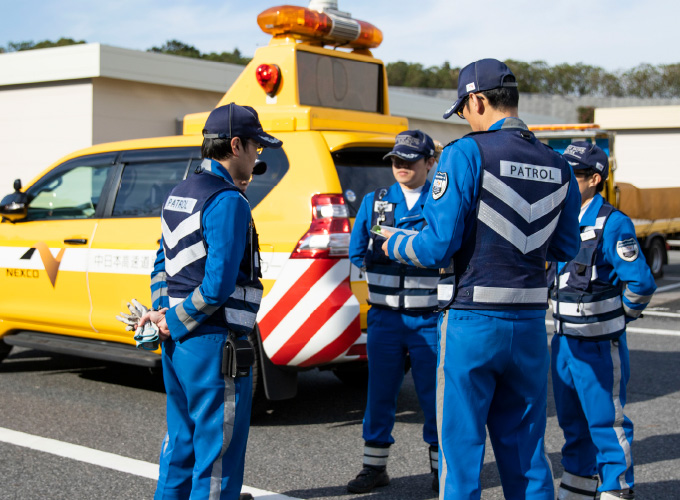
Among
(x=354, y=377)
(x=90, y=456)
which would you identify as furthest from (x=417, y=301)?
(x=354, y=377)

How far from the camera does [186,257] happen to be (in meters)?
3.04

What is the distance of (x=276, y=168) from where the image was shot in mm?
5293

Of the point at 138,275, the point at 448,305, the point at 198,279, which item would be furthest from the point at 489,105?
the point at 138,275

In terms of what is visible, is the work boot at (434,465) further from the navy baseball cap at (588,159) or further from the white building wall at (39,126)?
the white building wall at (39,126)

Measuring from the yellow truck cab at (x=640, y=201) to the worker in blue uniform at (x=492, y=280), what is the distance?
38.5 ft

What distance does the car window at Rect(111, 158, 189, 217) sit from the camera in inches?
227

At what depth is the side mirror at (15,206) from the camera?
6395 millimetres

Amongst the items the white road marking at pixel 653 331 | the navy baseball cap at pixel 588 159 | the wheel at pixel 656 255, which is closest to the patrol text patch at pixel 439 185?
the navy baseball cap at pixel 588 159

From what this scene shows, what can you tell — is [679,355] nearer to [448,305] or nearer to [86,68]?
[448,305]

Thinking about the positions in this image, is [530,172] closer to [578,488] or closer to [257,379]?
[578,488]

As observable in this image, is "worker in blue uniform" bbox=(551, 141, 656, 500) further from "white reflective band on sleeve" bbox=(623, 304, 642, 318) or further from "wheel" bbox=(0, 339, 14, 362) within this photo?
"wheel" bbox=(0, 339, 14, 362)

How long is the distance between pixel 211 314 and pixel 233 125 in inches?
28.7

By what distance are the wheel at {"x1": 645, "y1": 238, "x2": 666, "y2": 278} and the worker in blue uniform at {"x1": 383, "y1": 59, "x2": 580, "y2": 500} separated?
14.0 metres

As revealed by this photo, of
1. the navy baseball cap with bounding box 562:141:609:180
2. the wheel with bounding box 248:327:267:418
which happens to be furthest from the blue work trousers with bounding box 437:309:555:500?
the wheel with bounding box 248:327:267:418
